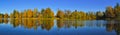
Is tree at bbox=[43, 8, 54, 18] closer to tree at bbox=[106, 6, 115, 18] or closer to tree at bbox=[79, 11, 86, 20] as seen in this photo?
tree at bbox=[79, 11, 86, 20]

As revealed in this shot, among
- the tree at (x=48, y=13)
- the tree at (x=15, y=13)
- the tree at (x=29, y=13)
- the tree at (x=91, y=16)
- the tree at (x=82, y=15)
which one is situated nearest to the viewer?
the tree at (x=48, y=13)

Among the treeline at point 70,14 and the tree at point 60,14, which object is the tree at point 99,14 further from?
the tree at point 60,14

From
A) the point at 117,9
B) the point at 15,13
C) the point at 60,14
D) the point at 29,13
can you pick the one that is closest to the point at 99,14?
the point at 117,9

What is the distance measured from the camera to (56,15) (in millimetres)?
104562

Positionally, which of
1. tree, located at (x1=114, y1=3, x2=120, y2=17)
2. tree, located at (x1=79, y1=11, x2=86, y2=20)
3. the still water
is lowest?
the still water

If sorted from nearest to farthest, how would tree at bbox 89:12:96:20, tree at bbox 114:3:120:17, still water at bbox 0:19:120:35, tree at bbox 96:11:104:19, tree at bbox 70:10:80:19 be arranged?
1. still water at bbox 0:19:120:35
2. tree at bbox 114:3:120:17
3. tree at bbox 70:10:80:19
4. tree at bbox 96:11:104:19
5. tree at bbox 89:12:96:20

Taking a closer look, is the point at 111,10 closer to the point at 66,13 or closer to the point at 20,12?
the point at 66,13

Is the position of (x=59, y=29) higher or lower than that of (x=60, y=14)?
lower

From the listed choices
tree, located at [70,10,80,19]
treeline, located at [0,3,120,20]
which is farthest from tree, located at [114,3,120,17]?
tree, located at [70,10,80,19]

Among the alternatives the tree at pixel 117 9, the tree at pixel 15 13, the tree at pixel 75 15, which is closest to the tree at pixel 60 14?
the tree at pixel 75 15

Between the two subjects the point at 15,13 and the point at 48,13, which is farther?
the point at 15,13

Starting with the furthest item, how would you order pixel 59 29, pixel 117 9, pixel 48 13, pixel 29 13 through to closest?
pixel 29 13 < pixel 48 13 < pixel 117 9 < pixel 59 29

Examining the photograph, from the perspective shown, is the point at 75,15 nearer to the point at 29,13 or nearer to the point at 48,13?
the point at 48,13

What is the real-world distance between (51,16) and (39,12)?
543 inches
